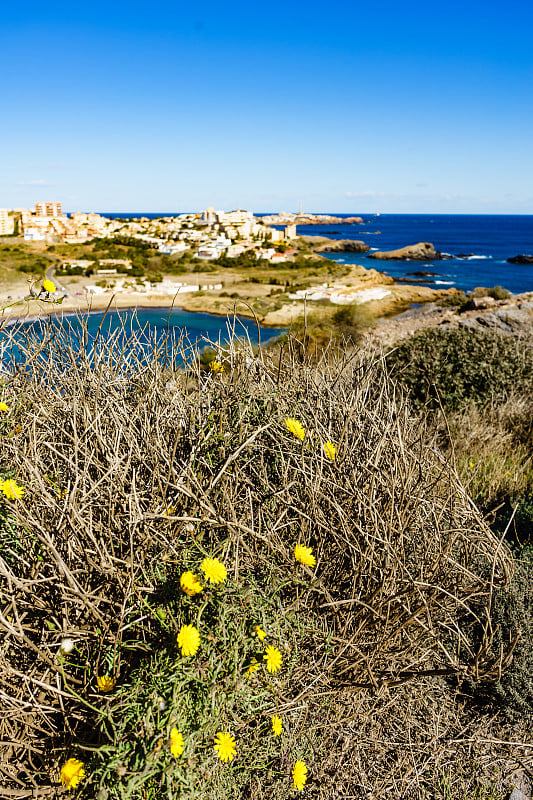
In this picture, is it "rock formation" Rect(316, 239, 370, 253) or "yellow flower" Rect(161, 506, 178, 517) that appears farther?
"rock formation" Rect(316, 239, 370, 253)

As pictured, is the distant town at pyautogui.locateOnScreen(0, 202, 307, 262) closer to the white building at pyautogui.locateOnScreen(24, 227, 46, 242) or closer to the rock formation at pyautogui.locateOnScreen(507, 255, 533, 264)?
the white building at pyautogui.locateOnScreen(24, 227, 46, 242)

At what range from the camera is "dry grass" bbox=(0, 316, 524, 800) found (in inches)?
56.0

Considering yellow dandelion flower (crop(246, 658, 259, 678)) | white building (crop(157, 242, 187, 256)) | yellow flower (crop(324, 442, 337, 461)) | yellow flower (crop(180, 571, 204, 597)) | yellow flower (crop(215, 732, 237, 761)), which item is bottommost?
yellow flower (crop(215, 732, 237, 761))

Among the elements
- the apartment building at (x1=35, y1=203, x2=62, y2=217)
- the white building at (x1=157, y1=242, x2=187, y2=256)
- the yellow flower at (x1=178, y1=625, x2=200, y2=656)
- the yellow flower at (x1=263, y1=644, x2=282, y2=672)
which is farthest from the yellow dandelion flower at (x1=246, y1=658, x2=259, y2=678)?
the apartment building at (x1=35, y1=203, x2=62, y2=217)

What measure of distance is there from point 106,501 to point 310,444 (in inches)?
29.1

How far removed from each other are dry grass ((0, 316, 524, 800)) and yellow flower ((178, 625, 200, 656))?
10 centimetres

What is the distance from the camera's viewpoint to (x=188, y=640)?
124 cm

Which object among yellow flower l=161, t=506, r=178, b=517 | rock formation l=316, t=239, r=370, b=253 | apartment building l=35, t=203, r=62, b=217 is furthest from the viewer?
rock formation l=316, t=239, r=370, b=253

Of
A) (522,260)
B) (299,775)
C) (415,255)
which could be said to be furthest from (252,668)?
(522,260)

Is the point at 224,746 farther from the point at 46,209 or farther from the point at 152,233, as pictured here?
the point at 152,233

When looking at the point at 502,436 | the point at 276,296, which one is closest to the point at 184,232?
the point at 276,296

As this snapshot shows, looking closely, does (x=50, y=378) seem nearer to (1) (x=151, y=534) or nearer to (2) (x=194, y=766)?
(1) (x=151, y=534)

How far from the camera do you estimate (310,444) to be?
1.89 meters

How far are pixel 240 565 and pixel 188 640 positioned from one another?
1.43 feet
